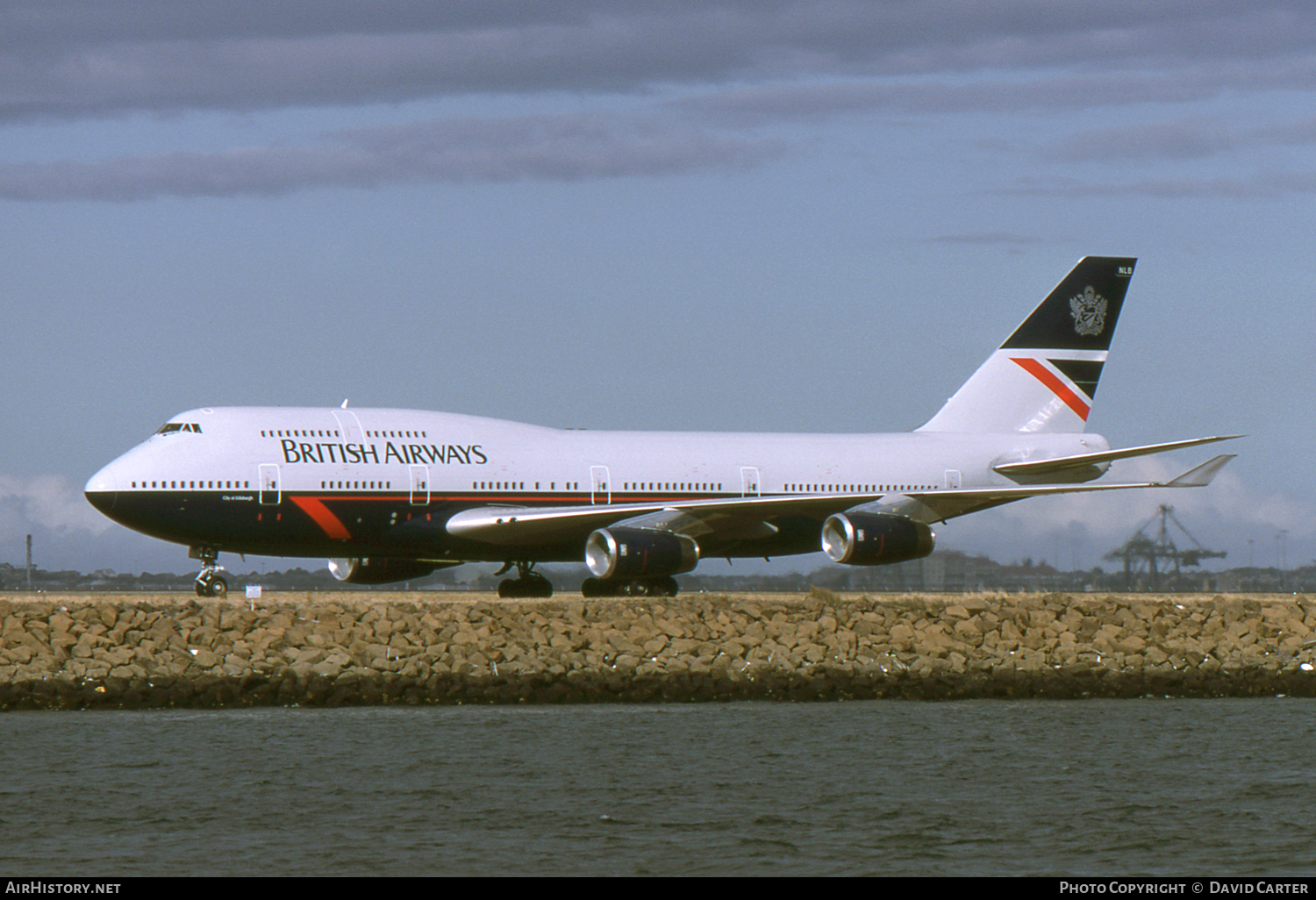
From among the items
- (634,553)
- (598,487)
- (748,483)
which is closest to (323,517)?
(598,487)

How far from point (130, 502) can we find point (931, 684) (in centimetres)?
1772

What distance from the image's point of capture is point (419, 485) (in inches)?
1537

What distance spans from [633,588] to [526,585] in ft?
9.03

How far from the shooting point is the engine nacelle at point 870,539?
3956cm

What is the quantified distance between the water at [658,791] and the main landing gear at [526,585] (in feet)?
43.2

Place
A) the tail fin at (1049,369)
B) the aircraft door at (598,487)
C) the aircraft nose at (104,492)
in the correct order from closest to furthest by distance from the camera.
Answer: the aircraft nose at (104,492), the aircraft door at (598,487), the tail fin at (1049,369)

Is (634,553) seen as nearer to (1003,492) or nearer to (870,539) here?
(870,539)

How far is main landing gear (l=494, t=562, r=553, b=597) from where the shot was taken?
42.6 meters

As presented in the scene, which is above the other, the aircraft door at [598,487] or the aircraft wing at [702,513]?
the aircraft door at [598,487]

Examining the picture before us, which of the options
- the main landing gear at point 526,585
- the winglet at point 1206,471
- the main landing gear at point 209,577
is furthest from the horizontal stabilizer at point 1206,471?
the main landing gear at point 209,577

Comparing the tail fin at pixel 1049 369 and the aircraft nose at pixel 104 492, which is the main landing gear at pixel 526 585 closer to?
the aircraft nose at pixel 104 492

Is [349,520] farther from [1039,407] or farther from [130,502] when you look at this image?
[1039,407]

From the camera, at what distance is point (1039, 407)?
4884 centimetres
